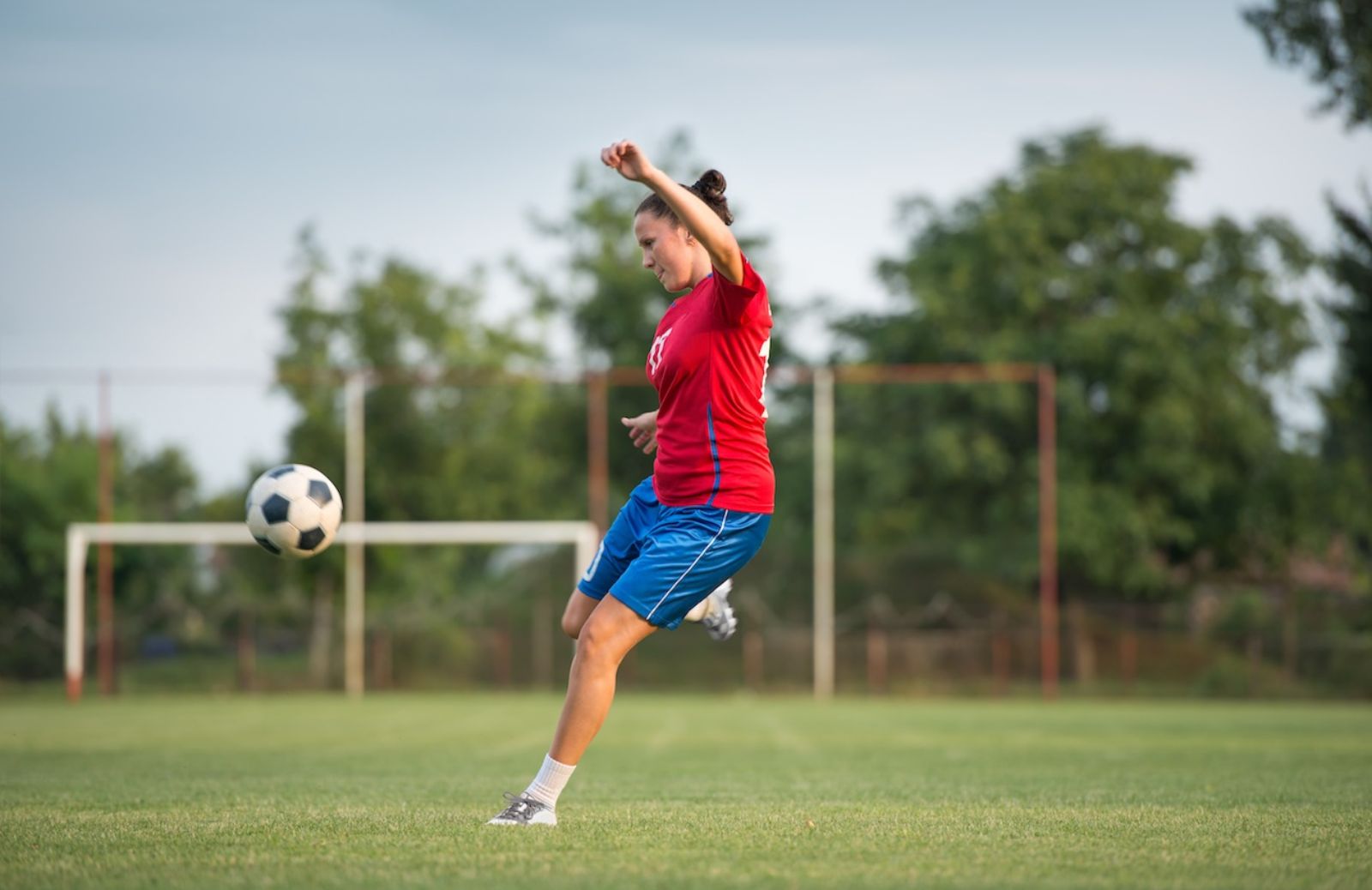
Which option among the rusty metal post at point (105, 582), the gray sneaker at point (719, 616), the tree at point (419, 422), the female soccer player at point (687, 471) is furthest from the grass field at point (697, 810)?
the tree at point (419, 422)

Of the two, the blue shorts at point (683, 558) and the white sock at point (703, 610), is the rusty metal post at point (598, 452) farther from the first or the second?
the blue shorts at point (683, 558)

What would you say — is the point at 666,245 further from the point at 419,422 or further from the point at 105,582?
the point at 419,422

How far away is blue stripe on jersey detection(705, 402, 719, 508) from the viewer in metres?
4.96

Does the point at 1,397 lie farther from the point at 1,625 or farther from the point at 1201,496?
the point at 1201,496

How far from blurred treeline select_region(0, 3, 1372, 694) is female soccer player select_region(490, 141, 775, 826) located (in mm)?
21148

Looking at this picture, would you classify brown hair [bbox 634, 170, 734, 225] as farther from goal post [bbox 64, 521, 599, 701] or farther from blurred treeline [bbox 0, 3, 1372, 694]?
blurred treeline [bbox 0, 3, 1372, 694]

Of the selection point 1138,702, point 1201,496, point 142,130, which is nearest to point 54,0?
point 142,130

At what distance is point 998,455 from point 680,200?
25.8 meters

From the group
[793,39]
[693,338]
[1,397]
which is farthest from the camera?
[793,39]

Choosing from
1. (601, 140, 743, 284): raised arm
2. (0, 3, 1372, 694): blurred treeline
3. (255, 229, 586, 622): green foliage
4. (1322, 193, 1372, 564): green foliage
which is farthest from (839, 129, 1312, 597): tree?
(601, 140, 743, 284): raised arm

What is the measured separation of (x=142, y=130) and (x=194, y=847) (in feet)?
83.1

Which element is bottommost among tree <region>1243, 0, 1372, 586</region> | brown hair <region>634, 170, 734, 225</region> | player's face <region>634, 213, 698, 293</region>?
player's face <region>634, 213, 698, 293</region>

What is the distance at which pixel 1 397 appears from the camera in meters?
23.6

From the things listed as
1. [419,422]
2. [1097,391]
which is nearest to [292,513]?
[419,422]
